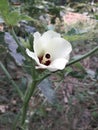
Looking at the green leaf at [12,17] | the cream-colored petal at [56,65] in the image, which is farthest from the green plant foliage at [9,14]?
the cream-colored petal at [56,65]

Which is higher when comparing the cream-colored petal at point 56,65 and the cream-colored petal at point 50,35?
the cream-colored petal at point 50,35

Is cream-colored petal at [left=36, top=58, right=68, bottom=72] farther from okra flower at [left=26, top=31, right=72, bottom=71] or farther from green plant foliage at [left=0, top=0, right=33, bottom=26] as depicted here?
green plant foliage at [left=0, top=0, right=33, bottom=26]

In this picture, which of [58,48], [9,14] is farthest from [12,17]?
[58,48]

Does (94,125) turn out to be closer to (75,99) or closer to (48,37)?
(75,99)

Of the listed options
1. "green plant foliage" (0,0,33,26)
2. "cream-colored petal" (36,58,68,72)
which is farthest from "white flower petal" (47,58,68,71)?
"green plant foliage" (0,0,33,26)

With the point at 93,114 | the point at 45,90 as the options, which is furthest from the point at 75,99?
the point at 45,90

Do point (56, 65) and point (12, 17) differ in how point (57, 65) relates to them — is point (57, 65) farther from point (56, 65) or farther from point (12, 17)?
point (12, 17)

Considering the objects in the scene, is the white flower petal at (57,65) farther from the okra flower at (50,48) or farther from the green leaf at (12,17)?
the green leaf at (12,17)

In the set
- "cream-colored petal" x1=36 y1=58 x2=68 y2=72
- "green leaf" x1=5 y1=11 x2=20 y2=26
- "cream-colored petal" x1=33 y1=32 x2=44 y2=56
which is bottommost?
"cream-colored petal" x1=36 y1=58 x2=68 y2=72

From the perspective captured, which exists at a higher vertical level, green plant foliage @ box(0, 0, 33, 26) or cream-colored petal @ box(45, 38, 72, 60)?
green plant foliage @ box(0, 0, 33, 26)
